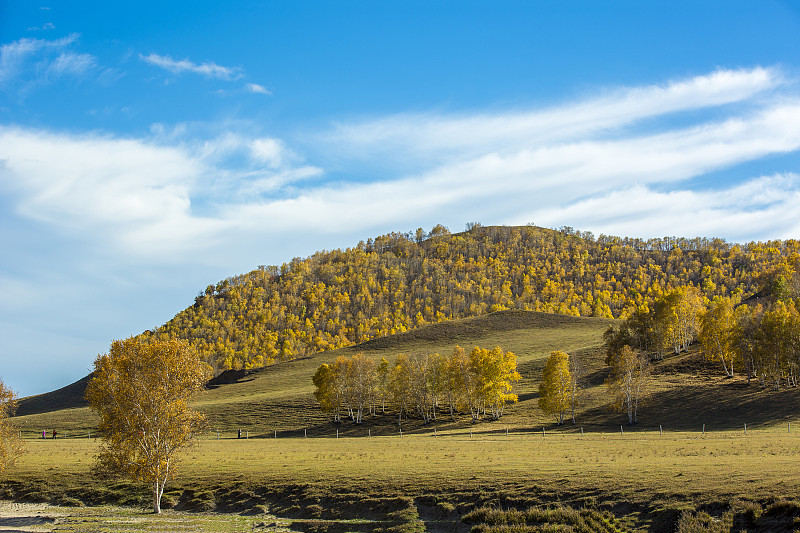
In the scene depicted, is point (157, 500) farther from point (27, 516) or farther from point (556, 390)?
point (556, 390)

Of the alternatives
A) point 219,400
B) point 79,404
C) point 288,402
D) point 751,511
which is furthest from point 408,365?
point 79,404

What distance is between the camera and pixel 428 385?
339 ft

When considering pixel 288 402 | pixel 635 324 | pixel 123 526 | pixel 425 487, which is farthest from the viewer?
pixel 635 324

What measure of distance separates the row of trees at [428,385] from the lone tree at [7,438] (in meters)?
52.9

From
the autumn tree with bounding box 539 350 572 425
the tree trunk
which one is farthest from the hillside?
the tree trunk

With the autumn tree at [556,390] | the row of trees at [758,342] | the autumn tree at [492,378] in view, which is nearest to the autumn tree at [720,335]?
the row of trees at [758,342]

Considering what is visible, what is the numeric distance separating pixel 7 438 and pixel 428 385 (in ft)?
224

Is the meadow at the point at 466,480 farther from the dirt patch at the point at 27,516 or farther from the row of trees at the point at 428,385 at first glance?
the row of trees at the point at 428,385

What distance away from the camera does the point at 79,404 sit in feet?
504

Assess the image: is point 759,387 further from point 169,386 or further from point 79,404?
point 79,404

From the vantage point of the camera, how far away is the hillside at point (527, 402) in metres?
77.4

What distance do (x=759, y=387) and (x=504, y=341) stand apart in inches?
3206

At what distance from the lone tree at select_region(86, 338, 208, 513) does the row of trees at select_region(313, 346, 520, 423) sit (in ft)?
190

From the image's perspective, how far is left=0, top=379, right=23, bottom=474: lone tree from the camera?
4541 centimetres
